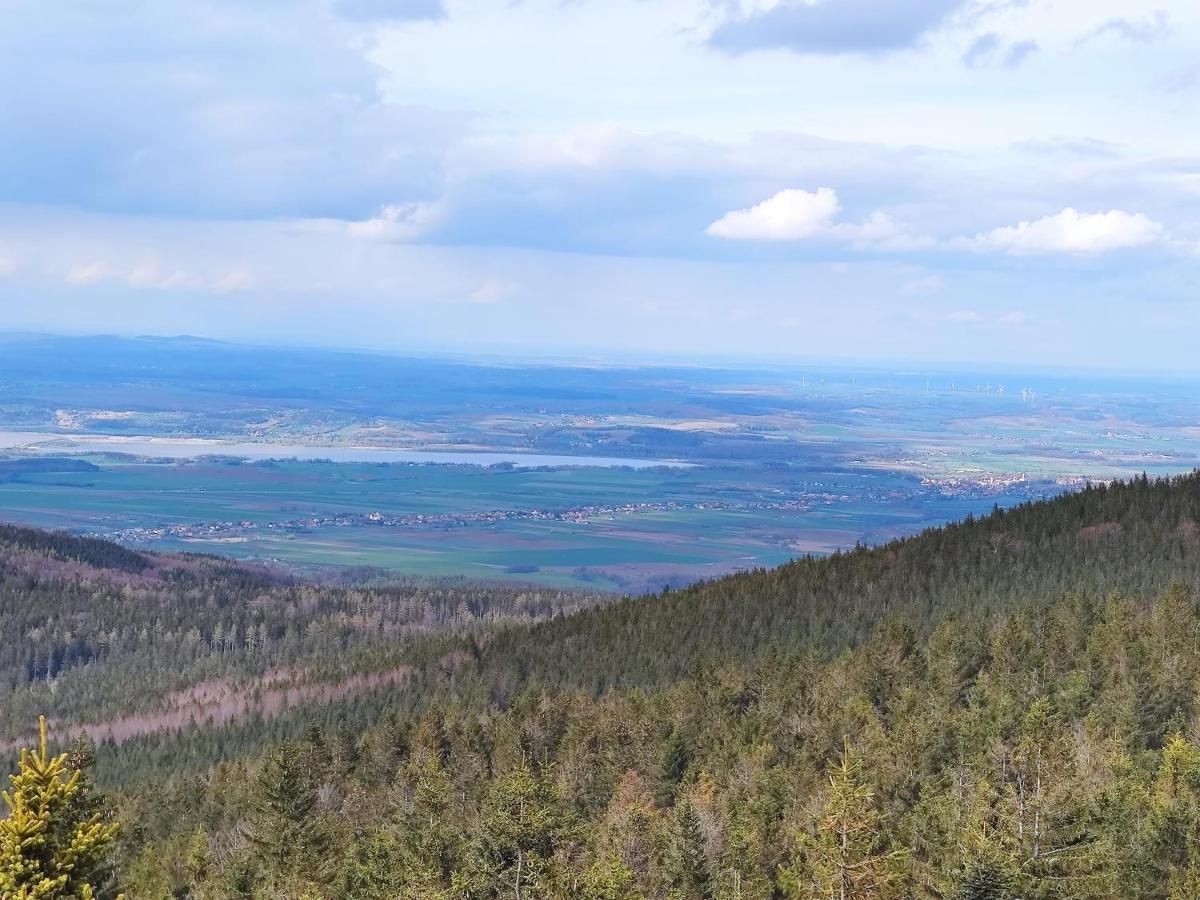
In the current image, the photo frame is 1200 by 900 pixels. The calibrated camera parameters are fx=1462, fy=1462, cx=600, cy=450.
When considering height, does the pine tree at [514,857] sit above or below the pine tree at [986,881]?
below

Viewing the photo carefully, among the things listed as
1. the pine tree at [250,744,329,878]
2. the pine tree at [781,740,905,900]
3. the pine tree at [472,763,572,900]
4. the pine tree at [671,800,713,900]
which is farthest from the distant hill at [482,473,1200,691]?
the pine tree at [781,740,905,900]

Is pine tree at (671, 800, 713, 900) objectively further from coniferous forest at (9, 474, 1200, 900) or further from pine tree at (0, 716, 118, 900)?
pine tree at (0, 716, 118, 900)

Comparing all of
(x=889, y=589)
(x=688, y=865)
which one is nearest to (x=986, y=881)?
(x=688, y=865)

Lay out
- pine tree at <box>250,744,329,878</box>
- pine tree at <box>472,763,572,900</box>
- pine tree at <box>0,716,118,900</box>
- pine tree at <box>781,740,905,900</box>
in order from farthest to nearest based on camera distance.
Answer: pine tree at <box>250,744,329,878</box>, pine tree at <box>472,763,572,900</box>, pine tree at <box>781,740,905,900</box>, pine tree at <box>0,716,118,900</box>

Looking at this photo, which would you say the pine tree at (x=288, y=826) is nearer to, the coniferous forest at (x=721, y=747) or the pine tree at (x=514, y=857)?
the coniferous forest at (x=721, y=747)

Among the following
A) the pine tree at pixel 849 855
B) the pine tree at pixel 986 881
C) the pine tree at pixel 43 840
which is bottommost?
the pine tree at pixel 849 855

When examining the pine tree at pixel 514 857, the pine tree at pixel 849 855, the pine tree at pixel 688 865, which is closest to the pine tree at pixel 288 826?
the pine tree at pixel 688 865
